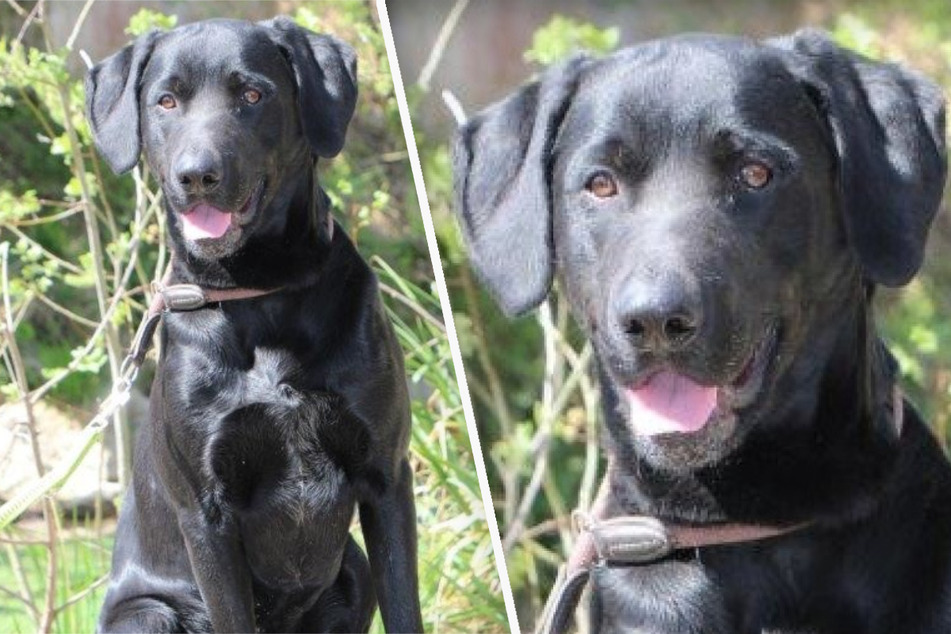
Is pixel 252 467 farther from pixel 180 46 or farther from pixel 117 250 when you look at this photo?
pixel 117 250

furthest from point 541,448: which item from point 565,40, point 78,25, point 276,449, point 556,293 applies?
point 78,25

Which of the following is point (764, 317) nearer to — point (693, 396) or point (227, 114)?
point (693, 396)

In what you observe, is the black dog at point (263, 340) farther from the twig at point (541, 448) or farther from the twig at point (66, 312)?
the twig at point (66, 312)

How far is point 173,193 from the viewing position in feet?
9.31

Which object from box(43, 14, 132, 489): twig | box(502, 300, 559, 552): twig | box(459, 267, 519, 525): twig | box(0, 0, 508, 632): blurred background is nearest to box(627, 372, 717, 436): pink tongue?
box(0, 0, 508, 632): blurred background

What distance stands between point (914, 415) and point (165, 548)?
1.56m

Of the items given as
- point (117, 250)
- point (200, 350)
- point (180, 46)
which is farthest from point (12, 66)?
point (200, 350)

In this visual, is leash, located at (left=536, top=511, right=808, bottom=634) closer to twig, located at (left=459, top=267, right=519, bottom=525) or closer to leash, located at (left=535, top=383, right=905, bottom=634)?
leash, located at (left=535, top=383, right=905, bottom=634)

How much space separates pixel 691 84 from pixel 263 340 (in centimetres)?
112

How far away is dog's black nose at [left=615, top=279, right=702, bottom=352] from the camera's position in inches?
75.0

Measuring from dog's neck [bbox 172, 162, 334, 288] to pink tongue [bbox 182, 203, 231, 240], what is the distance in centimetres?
6

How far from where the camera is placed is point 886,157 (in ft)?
6.59

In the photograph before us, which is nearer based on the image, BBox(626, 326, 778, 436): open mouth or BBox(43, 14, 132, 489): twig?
BBox(626, 326, 778, 436): open mouth

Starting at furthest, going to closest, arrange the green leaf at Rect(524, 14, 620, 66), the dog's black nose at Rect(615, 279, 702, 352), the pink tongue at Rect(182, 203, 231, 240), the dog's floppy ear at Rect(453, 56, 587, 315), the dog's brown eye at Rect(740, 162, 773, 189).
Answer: the green leaf at Rect(524, 14, 620, 66) → the pink tongue at Rect(182, 203, 231, 240) → the dog's floppy ear at Rect(453, 56, 587, 315) → the dog's brown eye at Rect(740, 162, 773, 189) → the dog's black nose at Rect(615, 279, 702, 352)
